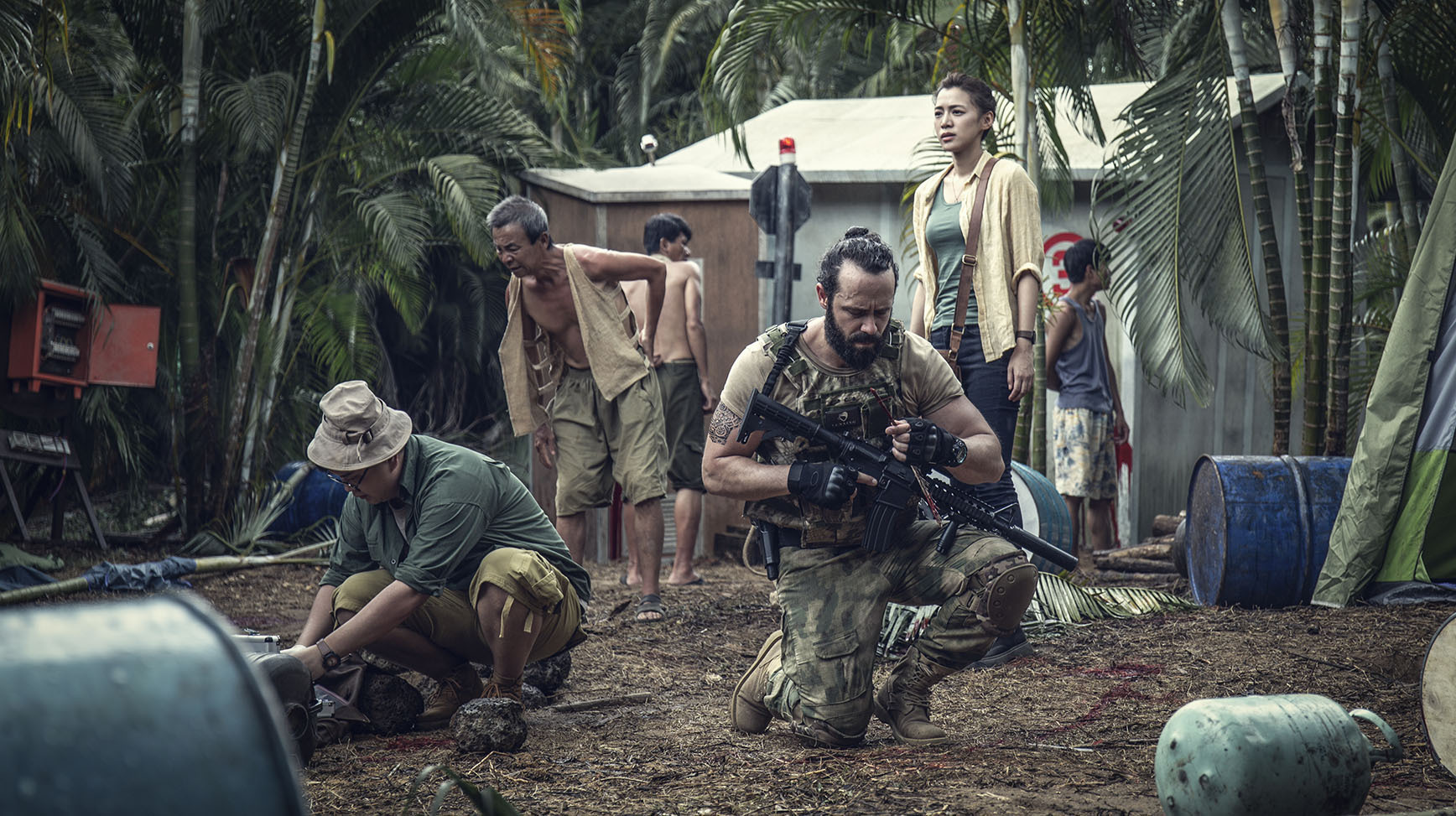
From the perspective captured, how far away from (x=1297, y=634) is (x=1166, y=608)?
783 millimetres

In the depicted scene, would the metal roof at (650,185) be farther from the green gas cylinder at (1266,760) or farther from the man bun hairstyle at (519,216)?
the green gas cylinder at (1266,760)

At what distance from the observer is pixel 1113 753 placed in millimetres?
3789

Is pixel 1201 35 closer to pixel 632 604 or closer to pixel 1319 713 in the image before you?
pixel 632 604

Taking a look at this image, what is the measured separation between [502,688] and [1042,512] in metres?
3.18

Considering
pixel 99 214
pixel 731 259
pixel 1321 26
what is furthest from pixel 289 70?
pixel 1321 26

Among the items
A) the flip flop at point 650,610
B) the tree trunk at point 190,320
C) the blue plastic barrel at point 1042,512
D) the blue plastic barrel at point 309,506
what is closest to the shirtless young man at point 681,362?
the flip flop at point 650,610

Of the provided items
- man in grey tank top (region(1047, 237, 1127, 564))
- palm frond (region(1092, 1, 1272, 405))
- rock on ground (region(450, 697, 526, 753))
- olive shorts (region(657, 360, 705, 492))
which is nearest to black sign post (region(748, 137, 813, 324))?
olive shorts (region(657, 360, 705, 492))

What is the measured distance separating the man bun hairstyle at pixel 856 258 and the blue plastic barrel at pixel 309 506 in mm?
5664

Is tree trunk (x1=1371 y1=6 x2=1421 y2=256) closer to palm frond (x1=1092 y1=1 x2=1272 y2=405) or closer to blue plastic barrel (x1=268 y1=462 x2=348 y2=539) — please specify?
palm frond (x1=1092 y1=1 x2=1272 y2=405)

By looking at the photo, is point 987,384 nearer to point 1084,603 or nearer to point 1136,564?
point 1084,603

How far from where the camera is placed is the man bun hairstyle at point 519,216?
19.7 ft

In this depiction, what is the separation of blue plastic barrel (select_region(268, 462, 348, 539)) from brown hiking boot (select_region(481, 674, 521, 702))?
4889mm

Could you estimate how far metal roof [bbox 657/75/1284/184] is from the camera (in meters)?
9.53

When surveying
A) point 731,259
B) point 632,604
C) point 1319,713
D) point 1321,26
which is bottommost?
point 632,604
